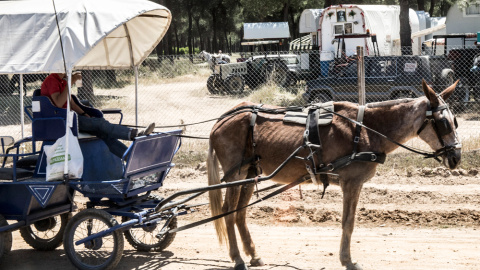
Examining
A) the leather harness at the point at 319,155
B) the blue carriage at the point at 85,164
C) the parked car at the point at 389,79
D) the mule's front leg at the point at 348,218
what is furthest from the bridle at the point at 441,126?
the parked car at the point at 389,79

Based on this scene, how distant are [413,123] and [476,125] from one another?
10.5 m

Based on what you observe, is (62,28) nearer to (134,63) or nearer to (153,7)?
(153,7)

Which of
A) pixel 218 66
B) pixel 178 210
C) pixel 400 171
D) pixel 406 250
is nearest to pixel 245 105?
pixel 178 210

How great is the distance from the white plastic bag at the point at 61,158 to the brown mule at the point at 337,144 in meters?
1.58

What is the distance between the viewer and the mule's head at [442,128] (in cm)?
616

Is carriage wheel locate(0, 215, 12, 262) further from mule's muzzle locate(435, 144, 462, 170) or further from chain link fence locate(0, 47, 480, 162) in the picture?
mule's muzzle locate(435, 144, 462, 170)

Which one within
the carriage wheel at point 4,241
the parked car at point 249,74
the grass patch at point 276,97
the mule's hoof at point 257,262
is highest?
the parked car at point 249,74

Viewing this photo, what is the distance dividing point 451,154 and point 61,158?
4252 millimetres

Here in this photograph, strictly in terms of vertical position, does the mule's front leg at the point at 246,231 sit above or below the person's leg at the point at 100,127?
below

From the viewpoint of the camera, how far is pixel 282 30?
1436 inches

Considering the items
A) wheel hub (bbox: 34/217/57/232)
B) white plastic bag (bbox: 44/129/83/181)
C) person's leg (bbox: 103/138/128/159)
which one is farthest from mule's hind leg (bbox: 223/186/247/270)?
wheel hub (bbox: 34/217/57/232)

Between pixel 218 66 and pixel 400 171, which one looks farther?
pixel 218 66

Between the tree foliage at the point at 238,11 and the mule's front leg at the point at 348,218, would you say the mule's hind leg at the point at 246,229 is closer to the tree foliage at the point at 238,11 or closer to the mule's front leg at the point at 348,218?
the mule's front leg at the point at 348,218

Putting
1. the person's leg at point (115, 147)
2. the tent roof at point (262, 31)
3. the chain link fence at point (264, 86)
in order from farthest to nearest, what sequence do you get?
the tent roof at point (262, 31) → the chain link fence at point (264, 86) → the person's leg at point (115, 147)
